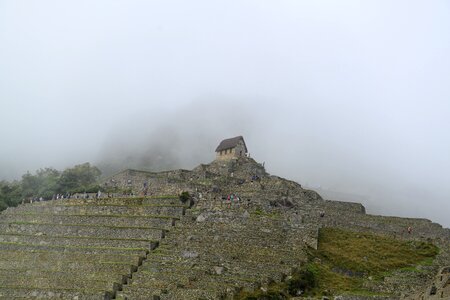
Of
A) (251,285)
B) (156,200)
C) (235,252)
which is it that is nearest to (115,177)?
(156,200)

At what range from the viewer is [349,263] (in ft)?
147

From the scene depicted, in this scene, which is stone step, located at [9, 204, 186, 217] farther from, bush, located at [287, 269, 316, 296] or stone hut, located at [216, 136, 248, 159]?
stone hut, located at [216, 136, 248, 159]

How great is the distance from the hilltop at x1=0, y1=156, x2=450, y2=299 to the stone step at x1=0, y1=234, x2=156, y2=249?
100 millimetres

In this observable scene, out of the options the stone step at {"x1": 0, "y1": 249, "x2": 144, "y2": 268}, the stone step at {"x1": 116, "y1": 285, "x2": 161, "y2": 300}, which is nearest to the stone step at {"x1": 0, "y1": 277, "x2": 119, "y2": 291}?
the stone step at {"x1": 116, "y1": 285, "x2": 161, "y2": 300}

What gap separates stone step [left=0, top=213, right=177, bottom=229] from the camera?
1992 inches

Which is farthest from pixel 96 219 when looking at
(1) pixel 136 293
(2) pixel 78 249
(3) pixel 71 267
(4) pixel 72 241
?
(1) pixel 136 293

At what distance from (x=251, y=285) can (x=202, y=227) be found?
9.67 meters

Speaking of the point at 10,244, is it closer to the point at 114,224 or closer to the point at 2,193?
the point at 114,224

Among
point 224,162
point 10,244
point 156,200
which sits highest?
point 224,162

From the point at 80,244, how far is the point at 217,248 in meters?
13.4

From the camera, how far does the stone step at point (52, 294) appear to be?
42.6 metres

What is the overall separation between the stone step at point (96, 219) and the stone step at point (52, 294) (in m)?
8.84

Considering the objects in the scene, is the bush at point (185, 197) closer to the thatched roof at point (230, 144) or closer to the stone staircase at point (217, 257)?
the stone staircase at point (217, 257)

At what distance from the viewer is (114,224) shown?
5303 cm
